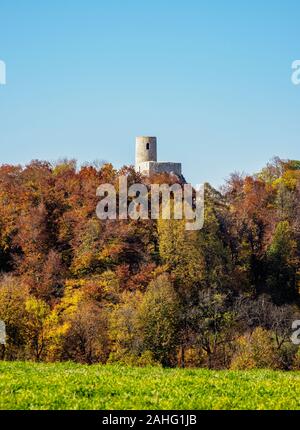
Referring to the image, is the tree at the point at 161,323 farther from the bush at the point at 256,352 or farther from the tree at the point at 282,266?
the tree at the point at 282,266

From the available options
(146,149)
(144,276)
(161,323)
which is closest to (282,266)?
(144,276)

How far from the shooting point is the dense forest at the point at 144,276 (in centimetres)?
4669

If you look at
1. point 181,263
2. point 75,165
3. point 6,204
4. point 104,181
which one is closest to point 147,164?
point 75,165

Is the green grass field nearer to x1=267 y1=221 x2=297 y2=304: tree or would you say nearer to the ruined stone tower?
x1=267 y1=221 x2=297 y2=304: tree

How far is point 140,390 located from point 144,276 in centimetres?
4387

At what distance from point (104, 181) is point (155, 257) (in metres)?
12.3

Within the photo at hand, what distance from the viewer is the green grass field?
41.2 feet

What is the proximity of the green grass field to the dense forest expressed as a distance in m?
27.8

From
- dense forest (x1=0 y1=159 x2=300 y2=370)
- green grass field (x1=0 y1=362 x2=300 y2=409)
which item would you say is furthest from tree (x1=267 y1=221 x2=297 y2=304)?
green grass field (x1=0 y1=362 x2=300 y2=409)

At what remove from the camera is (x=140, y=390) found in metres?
13.5

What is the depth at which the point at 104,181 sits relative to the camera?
2788 inches

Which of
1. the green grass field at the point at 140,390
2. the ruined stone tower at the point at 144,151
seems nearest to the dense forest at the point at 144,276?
the ruined stone tower at the point at 144,151
